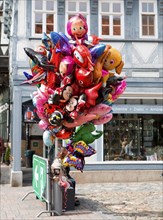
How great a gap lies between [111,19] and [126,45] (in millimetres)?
1120

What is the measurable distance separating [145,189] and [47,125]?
17.7 feet

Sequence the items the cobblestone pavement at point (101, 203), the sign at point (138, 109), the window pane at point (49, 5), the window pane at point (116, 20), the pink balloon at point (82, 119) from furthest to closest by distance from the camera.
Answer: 1. the window pane at point (116, 20)
2. the sign at point (138, 109)
3. the window pane at point (49, 5)
4. the cobblestone pavement at point (101, 203)
5. the pink balloon at point (82, 119)

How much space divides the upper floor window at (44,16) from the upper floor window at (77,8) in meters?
0.47

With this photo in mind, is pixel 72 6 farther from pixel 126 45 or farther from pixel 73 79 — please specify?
pixel 73 79

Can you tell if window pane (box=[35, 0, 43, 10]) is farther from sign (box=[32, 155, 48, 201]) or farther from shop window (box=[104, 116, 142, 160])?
sign (box=[32, 155, 48, 201])

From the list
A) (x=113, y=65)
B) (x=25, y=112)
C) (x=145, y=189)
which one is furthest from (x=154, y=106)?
(x=113, y=65)

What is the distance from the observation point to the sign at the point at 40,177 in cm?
897

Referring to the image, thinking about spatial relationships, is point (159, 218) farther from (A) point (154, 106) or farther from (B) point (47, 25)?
(B) point (47, 25)

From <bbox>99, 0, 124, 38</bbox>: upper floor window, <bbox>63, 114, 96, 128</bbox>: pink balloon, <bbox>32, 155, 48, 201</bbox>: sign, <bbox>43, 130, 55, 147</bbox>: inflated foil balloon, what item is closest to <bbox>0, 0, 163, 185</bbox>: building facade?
A: <bbox>99, 0, 124, 38</bbox>: upper floor window

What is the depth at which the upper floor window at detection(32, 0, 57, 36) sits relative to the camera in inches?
584

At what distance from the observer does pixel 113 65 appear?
841 cm

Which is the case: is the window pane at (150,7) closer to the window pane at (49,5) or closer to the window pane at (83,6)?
the window pane at (83,6)

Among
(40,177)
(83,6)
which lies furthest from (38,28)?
(40,177)

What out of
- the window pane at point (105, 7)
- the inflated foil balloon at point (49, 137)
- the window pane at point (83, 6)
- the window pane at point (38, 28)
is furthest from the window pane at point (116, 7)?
the inflated foil balloon at point (49, 137)
